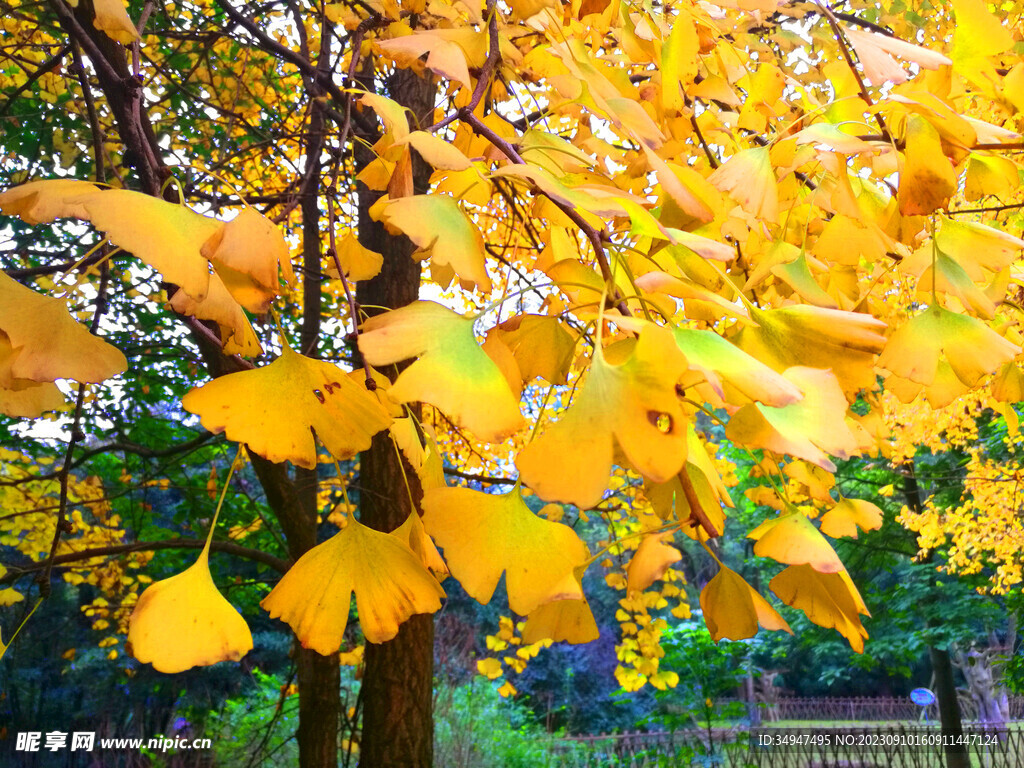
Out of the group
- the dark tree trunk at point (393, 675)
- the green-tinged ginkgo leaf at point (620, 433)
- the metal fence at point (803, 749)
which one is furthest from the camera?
the metal fence at point (803, 749)

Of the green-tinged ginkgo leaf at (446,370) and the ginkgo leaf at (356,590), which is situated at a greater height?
the green-tinged ginkgo leaf at (446,370)

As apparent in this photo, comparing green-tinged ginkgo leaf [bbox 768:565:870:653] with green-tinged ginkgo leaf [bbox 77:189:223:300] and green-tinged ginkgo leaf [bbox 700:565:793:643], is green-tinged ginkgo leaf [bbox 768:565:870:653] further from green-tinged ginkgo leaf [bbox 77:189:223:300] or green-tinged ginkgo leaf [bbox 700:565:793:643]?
green-tinged ginkgo leaf [bbox 77:189:223:300]

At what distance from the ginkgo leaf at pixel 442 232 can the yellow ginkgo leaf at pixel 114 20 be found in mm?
569

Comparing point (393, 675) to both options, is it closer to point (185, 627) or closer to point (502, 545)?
point (185, 627)

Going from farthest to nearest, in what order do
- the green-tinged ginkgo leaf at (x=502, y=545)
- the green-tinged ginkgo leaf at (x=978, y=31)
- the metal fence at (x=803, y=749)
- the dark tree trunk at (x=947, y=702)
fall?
the dark tree trunk at (x=947, y=702), the metal fence at (x=803, y=749), the green-tinged ginkgo leaf at (x=978, y=31), the green-tinged ginkgo leaf at (x=502, y=545)

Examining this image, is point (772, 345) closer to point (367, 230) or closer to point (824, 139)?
point (824, 139)

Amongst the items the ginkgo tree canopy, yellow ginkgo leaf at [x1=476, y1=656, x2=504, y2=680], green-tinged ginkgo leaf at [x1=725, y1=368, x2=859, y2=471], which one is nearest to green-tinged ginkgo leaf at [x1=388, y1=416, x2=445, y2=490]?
the ginkgo tree canopy

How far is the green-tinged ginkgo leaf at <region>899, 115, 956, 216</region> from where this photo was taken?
2.27 feet

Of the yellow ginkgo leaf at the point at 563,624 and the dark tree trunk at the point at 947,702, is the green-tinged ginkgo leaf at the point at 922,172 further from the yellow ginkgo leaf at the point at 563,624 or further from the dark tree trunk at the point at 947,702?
the dark tree trunk at the point at 947,702

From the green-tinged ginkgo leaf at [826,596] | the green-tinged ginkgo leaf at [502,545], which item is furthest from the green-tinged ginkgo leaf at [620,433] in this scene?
the green-tinged ginkgo leaf at [826,596]

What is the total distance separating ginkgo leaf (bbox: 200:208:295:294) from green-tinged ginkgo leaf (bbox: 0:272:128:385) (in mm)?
123

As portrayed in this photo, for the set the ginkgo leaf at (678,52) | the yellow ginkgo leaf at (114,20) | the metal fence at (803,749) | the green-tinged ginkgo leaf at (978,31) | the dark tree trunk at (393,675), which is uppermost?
the yellow ginkgo leaf at (114,20)

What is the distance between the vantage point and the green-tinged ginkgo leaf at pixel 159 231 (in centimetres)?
52

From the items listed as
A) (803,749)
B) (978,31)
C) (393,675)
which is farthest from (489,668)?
(803,749)
